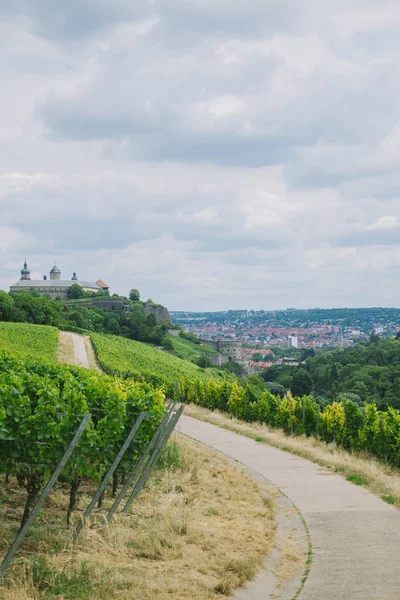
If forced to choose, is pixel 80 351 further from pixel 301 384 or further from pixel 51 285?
pixel 51 285

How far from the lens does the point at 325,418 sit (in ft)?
67.6

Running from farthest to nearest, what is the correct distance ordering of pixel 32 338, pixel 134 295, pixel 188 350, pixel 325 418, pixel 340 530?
pixel 134 295 → pixel 188 350 → pixel 32 338 → pixel 325 418 → pixel 340 530

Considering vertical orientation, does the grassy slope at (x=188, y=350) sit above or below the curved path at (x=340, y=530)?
below

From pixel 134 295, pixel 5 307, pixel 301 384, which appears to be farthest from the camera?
pixel 134 295

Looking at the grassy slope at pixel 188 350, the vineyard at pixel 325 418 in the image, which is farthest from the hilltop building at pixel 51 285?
the vineyard at pixel 325 418

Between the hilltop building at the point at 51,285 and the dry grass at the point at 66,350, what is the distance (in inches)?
3687

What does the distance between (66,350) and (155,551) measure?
5565cm

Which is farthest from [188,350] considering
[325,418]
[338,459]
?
[338,459]

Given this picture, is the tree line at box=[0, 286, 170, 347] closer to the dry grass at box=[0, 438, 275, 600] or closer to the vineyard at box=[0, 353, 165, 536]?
the dry grass at box=[0, 438, 275, 600]

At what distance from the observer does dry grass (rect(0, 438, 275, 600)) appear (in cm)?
687

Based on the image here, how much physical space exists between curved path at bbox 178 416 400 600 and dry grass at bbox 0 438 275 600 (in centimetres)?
77

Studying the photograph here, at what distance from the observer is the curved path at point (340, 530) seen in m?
7.57

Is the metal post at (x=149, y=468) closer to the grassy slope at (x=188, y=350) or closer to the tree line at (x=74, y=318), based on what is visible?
the tree line at (x=74, y=318)

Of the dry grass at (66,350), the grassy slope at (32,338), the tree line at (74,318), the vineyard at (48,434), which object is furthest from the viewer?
the tree line at (74,318)
